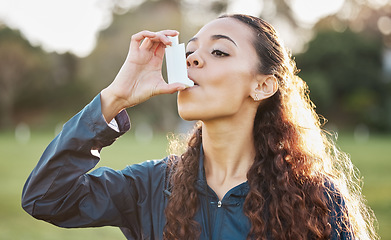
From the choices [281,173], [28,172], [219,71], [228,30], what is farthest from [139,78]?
[28,172]

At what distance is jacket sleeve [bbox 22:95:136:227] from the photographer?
2.23 m

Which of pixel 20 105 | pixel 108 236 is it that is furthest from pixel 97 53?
pixel 108 236

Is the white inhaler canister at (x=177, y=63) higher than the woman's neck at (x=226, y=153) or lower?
higher

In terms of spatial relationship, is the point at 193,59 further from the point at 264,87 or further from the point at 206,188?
the point at 206,188

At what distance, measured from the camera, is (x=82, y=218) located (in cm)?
236

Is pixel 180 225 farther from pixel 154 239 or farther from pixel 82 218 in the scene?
pixel 82 218

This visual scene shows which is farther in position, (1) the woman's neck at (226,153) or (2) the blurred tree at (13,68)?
(2) the blurred tree at (13,68)

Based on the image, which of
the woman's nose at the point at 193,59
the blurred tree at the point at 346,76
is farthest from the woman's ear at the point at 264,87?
the blurred tree at the point at 346,76

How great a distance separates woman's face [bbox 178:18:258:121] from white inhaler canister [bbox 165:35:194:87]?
7 centimetres

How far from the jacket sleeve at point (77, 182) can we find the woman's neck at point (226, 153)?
0.49 m

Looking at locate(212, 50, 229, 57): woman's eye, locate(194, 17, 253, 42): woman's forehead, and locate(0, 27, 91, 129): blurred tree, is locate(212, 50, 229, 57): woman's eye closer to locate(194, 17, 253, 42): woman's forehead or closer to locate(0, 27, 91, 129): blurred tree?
locate(194, 17, 253, 42): woman's forehead

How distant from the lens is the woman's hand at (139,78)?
7.84ft

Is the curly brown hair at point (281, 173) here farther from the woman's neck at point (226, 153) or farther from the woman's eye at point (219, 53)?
the woman's eye at point (219, 53)

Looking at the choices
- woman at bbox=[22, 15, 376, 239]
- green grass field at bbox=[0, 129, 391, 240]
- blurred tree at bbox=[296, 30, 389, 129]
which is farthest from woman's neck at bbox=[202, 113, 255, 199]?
blurred tree at bbox=[296, 30, 389, 129]
